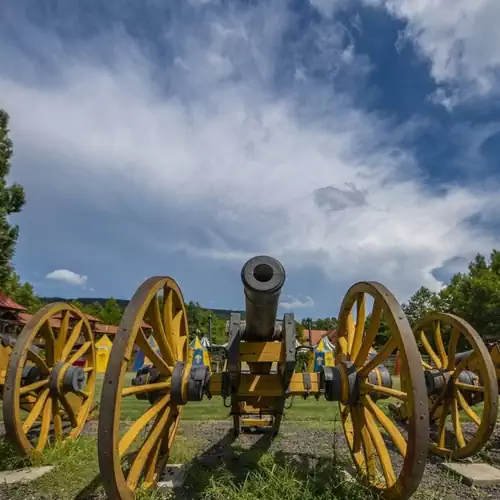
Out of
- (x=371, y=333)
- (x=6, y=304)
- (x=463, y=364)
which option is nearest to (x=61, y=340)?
(x=371, y=333)

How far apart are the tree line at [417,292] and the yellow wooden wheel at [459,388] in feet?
5.06

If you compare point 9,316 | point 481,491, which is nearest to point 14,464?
point 481,491

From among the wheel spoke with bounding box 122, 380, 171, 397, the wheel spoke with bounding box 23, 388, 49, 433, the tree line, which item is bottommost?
the wheel spoke with bounding box 23, 388, 49, 433

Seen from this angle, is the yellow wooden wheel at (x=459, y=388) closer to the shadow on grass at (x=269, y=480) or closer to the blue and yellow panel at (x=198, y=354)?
the shadow on grass at (x=269, y=480)

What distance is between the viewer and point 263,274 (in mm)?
3533

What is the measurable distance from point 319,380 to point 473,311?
1186 inches

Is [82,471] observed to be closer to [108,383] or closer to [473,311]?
[108,383]

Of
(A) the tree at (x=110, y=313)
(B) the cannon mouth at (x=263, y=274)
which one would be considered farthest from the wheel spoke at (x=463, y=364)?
(A) the tree at (x=110, y=313)

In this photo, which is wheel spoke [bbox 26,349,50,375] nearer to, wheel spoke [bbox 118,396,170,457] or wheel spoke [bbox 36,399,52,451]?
wheel spoke [bbox 36,399,52,451]

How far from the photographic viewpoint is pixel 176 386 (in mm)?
3771

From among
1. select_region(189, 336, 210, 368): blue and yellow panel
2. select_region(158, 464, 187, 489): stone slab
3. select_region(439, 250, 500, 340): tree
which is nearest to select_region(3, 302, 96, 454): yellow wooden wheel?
select_region(158, 464, 187, 489): stone slab

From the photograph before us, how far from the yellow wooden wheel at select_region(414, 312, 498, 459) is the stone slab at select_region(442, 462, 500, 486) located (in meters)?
0.15

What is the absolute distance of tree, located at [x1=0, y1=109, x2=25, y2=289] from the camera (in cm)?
1647

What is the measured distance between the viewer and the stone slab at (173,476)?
152 inches
